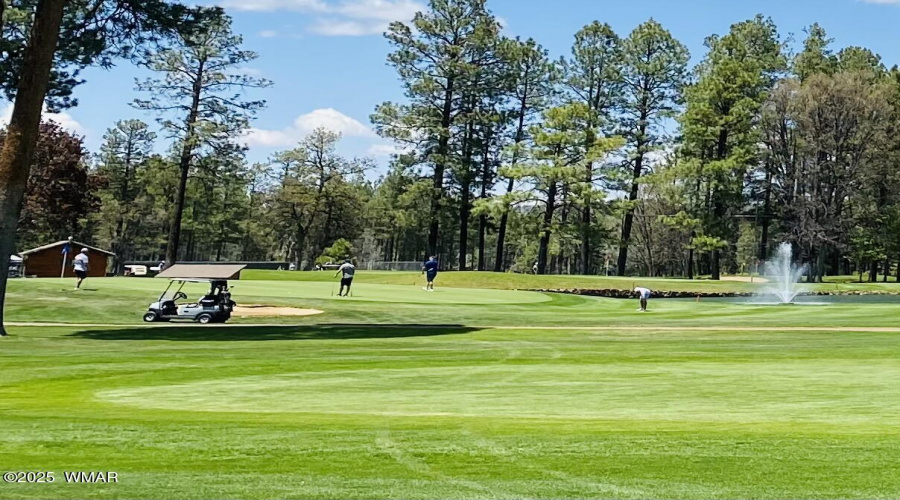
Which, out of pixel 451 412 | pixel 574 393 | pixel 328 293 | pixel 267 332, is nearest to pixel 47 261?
pixel 328 293

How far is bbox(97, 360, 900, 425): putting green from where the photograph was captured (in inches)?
422

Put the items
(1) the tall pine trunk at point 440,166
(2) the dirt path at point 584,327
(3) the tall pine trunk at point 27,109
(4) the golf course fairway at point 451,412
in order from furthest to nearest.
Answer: (1) the tall pine trunk at point 440,166 < (2) the dirt path at point 584,327 < (3) the tall pine trunk at point 27,109 < (4) the golf course fairway at point 451,412

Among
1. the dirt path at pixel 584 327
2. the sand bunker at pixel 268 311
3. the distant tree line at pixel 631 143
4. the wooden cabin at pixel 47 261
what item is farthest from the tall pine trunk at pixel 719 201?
the wooden cabin at pixel 47 261

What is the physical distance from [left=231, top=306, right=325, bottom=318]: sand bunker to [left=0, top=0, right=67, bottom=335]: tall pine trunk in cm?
1094

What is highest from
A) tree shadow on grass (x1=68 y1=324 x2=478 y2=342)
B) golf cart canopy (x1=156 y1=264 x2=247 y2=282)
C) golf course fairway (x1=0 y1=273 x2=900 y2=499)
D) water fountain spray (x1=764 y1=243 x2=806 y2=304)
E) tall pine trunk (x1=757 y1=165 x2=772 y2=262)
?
tall pine trunk (x1=757 y1=165 x2=772 y2=262)

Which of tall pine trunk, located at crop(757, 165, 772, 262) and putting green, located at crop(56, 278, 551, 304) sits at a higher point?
tall pine trunk, located at crop(757, 165, 772, 262)

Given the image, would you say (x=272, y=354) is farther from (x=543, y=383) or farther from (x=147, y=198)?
(x=147, y=198)

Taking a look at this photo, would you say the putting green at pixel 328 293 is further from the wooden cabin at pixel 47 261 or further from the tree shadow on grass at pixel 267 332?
the wooden cabin at pixel 47 261

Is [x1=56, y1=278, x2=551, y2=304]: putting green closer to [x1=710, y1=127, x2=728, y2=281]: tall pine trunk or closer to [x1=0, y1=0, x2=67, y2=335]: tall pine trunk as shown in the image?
[x1=0, y1=0, x2=67, y2=335]: tall pine trunk

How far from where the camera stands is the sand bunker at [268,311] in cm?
3209

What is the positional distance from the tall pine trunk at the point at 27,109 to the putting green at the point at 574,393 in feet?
36.0

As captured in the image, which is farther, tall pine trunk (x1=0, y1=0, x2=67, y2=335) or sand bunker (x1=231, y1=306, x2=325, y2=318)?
sand bunker (x1=231, y1=306, x2=325, y2=318)

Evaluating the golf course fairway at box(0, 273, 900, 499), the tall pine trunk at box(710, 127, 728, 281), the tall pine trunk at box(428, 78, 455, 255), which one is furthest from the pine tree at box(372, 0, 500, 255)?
the golf course fairway at box(0, 273, 900, 499)

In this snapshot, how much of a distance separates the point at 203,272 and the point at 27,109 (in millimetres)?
7884
